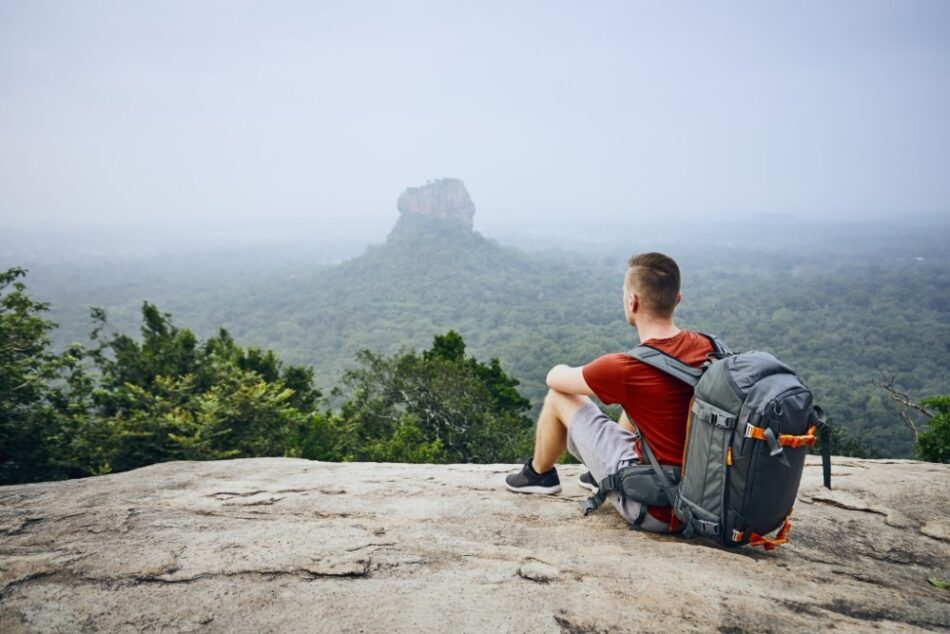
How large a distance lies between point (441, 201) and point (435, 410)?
11783cm

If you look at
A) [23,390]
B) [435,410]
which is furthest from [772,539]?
[435,410]

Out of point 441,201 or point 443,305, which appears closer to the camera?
point 443,305

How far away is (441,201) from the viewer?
132 meters

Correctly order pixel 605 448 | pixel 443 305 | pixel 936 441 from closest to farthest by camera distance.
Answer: pixel 605 448, pixel 936 441, pixel 443 305

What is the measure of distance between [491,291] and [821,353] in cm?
6544

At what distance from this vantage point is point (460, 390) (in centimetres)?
1889

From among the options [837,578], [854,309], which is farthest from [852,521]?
[854,309]

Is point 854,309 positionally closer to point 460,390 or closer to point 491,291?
point 491,291

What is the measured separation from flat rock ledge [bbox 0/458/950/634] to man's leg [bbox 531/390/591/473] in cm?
29

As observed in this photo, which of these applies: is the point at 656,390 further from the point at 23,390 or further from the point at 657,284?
the point at 23,390

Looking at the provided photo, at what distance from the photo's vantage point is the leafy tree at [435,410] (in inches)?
703

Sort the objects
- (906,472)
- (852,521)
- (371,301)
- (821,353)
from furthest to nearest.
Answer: (371,301) → (821,353) → (906,472) → (852,521)

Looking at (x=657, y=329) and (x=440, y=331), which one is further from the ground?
(x=657, y=329)

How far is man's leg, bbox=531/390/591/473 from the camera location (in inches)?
125
